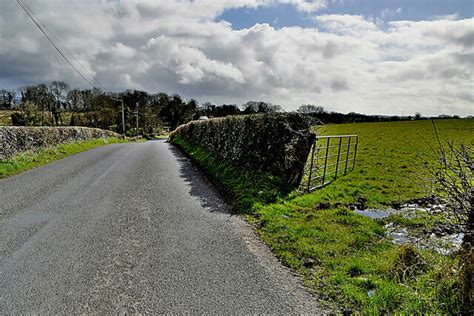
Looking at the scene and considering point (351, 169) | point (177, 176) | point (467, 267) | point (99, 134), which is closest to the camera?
point (467, 267)

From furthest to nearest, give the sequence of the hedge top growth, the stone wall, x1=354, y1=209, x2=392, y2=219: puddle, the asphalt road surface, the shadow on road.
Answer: the stone wall
the hedge top growth
x1=354, y1=209, x2=392, y2=219: puddle
the shadow on road
the asphalt road surface

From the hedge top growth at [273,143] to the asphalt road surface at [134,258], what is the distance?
2.30 meters

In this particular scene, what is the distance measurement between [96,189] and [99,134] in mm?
21171

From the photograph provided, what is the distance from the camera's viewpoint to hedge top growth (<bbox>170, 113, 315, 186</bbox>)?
26.4 feet

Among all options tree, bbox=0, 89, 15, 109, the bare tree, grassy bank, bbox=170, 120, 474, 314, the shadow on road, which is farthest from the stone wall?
tree, bbox=0, 89, 15, 109

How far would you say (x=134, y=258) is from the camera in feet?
13.0

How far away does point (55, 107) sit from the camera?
5119 cm

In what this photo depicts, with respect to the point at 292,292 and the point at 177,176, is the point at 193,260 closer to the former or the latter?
the point at 292,292

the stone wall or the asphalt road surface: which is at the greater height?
the stone wall

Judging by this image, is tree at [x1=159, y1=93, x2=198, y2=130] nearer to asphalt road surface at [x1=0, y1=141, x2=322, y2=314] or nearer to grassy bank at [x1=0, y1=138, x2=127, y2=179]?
grassy bank at [x1=0, y1=138, x2=127, y2=179]

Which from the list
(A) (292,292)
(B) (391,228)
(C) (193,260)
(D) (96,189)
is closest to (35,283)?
(C) (193,260)

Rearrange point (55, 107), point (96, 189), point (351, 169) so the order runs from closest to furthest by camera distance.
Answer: point (96, 189) → point (351, 169) → point (55, 107)

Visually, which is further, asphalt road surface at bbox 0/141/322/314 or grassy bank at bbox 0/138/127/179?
grassy bank at bbox 0/138/127/179

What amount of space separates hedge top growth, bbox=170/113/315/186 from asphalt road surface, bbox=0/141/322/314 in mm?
2299
